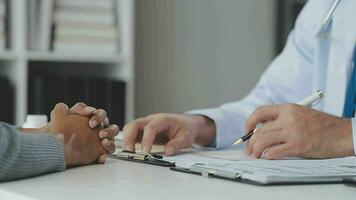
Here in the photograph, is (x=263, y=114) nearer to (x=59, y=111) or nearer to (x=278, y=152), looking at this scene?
(x=278, y=152)

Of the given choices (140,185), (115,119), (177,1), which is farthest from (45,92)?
(140,185)

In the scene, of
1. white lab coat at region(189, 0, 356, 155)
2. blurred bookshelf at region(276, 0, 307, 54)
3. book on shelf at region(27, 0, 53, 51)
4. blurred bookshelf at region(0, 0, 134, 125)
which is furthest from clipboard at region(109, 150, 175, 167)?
blurred bookshelf at region(276, 0, 307, 54)

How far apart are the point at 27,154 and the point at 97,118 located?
206 millimetres

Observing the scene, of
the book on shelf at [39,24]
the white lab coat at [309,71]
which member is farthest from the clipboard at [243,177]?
the book on shelf at [39,24]

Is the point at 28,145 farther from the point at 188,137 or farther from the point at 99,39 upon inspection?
the point at 99,39

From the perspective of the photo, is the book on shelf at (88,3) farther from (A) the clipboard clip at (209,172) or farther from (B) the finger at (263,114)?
(A) the clipboard clip at (209,172)

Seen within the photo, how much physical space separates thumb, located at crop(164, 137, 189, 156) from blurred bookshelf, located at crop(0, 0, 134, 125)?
1.31 m

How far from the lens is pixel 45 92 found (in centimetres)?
252

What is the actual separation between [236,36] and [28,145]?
2.57 meters

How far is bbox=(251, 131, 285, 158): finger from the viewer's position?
1.10 m

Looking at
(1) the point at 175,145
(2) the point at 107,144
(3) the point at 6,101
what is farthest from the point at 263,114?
(3) the point at 6,101

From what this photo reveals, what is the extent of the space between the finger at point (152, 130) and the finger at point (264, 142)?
0.20m

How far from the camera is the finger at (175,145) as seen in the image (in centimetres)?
117

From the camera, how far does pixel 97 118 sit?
107 centimetres
